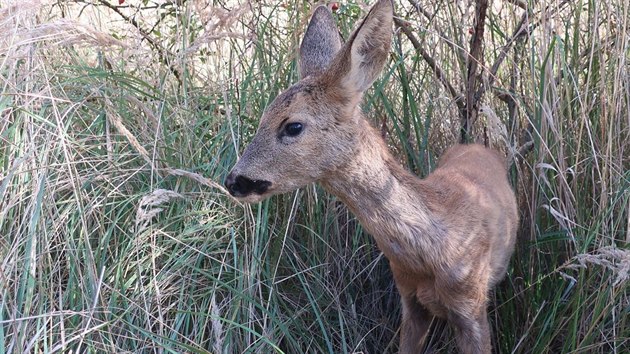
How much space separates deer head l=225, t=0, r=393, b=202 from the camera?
3.15m

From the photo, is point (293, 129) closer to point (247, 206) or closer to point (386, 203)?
point (386, 203)

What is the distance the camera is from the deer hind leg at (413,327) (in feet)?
11.9

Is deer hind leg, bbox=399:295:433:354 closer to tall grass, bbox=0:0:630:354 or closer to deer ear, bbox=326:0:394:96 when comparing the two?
tall grass, bbox=0:0:630:354

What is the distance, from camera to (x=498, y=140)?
4410 mm

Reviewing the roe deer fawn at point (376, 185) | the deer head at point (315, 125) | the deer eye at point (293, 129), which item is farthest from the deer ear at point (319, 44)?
the deer eye at point (293, 129)

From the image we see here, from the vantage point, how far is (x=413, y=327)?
12.0ft

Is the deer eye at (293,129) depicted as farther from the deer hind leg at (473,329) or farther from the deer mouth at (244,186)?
the deer hind leg at (473,329)

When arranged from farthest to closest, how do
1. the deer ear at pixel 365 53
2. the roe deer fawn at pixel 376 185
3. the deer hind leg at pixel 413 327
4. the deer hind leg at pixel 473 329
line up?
the deer hind leg at pixel 413 327 → the deer hind leg at pixel 473 329 → the roe deer fawn at pixel 376 185 → the deer ear at pixel 365 53

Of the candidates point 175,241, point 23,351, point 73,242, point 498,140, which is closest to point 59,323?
point 23,351

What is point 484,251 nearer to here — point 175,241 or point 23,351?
point 175,241

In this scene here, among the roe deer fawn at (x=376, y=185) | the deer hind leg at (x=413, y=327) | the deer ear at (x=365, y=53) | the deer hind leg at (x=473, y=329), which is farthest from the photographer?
the deer hind leg at (x=413, y=327)

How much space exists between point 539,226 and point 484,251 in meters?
0.60

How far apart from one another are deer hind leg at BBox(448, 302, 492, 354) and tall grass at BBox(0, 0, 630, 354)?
0.68ft

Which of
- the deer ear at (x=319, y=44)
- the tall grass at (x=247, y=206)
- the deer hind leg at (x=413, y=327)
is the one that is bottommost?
the deer hind leg at (x=413, y=327)
